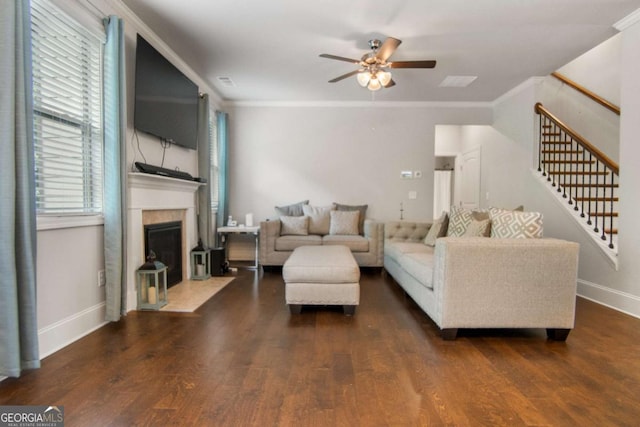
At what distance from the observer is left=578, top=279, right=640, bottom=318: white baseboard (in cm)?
288

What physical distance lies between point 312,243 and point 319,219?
60 centimetres

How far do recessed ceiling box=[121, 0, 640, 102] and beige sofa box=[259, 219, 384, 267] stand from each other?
209cm

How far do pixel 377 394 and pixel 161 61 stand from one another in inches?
132

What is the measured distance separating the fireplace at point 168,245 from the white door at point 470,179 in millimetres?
5150

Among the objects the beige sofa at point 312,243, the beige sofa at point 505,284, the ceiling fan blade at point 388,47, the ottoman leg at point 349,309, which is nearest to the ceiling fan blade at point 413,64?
the ceiling fan blade at point 388,47

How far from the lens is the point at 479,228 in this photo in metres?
2.97

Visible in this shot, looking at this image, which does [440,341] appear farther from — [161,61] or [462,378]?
[161,61]

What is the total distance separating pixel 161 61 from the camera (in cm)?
313

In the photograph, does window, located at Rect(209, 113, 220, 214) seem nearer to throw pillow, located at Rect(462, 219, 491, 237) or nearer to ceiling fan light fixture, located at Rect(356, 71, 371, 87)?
ceiling fan light fixture, located at Rect(356, 71, 371, 87)

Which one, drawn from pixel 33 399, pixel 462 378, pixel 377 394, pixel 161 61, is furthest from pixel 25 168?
pixel 462 378

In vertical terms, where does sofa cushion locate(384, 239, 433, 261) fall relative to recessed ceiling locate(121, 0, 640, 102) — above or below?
below

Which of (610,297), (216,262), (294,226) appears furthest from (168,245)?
(610,297)

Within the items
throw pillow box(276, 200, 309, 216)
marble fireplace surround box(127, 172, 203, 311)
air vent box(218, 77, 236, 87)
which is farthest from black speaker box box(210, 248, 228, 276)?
air vent box(218, 77, 236, 87)
